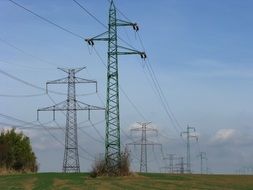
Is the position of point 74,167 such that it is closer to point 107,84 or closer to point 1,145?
point 1,145

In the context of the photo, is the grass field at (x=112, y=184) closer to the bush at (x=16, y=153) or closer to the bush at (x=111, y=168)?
the bush at (x=111, y=168)

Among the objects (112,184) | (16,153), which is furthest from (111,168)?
(16,153)

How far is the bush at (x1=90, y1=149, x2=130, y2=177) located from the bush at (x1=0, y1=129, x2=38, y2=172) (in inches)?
1076

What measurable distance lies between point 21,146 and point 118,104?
37667mm

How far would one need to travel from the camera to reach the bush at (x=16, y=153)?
81.5m

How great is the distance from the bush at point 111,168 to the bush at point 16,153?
27.3 metres

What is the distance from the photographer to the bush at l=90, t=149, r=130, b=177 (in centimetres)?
5444

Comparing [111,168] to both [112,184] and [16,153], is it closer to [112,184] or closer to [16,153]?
[112,184]

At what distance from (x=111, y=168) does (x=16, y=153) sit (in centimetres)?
3377

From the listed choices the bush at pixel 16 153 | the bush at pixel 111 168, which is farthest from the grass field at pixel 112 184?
the bush at pixel 16 153

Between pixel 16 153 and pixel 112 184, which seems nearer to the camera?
pixel 112 184

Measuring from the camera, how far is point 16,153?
8544 cm

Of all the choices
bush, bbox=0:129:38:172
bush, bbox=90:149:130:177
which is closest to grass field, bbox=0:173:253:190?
bush, bbox=90:149:130:177

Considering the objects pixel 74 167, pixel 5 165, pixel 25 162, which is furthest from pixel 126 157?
pixel 25 162
